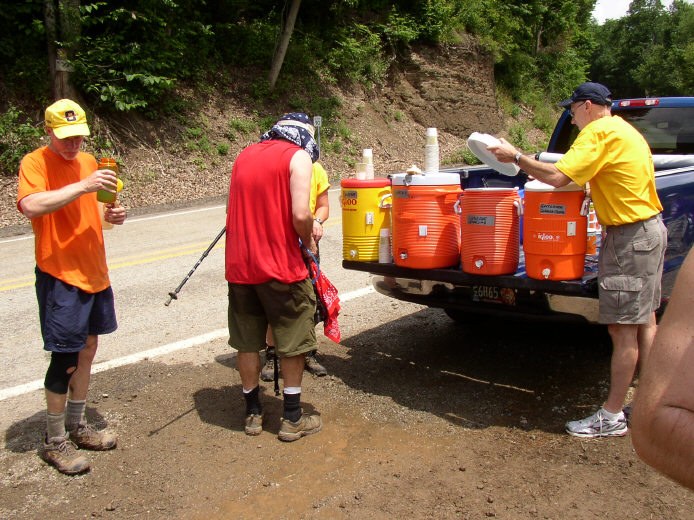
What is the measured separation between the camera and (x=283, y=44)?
2038cm

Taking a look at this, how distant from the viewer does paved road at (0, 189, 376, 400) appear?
5.94 meters

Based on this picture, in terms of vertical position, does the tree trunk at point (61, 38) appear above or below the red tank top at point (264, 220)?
above

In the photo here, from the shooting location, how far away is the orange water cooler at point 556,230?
4.12 metres

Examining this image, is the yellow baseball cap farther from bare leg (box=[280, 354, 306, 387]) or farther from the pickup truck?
the pickup truck

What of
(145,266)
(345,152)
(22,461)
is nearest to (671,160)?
(22,461)

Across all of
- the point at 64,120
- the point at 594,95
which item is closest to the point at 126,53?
the point at 64,120

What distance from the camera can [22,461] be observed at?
4.07m

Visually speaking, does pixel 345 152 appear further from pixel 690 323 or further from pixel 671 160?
pixel 690 323

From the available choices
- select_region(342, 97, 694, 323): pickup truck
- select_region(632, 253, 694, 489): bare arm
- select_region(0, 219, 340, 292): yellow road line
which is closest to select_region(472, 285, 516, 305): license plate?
select_region(342, 97, 694, 323): pickup truck

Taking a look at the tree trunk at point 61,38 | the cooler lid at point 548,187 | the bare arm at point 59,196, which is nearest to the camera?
the bare arm at point 59,196

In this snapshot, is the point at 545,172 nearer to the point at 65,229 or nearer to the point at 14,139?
the point at 65,229

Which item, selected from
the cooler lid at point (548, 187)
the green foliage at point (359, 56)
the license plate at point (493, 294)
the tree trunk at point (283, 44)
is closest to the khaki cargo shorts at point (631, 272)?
the cooler lid at point (548, 187)

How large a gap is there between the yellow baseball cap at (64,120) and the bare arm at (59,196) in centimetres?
32

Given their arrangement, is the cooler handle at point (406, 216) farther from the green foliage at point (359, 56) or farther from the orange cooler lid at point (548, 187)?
the green foliage at point (359, 56)
